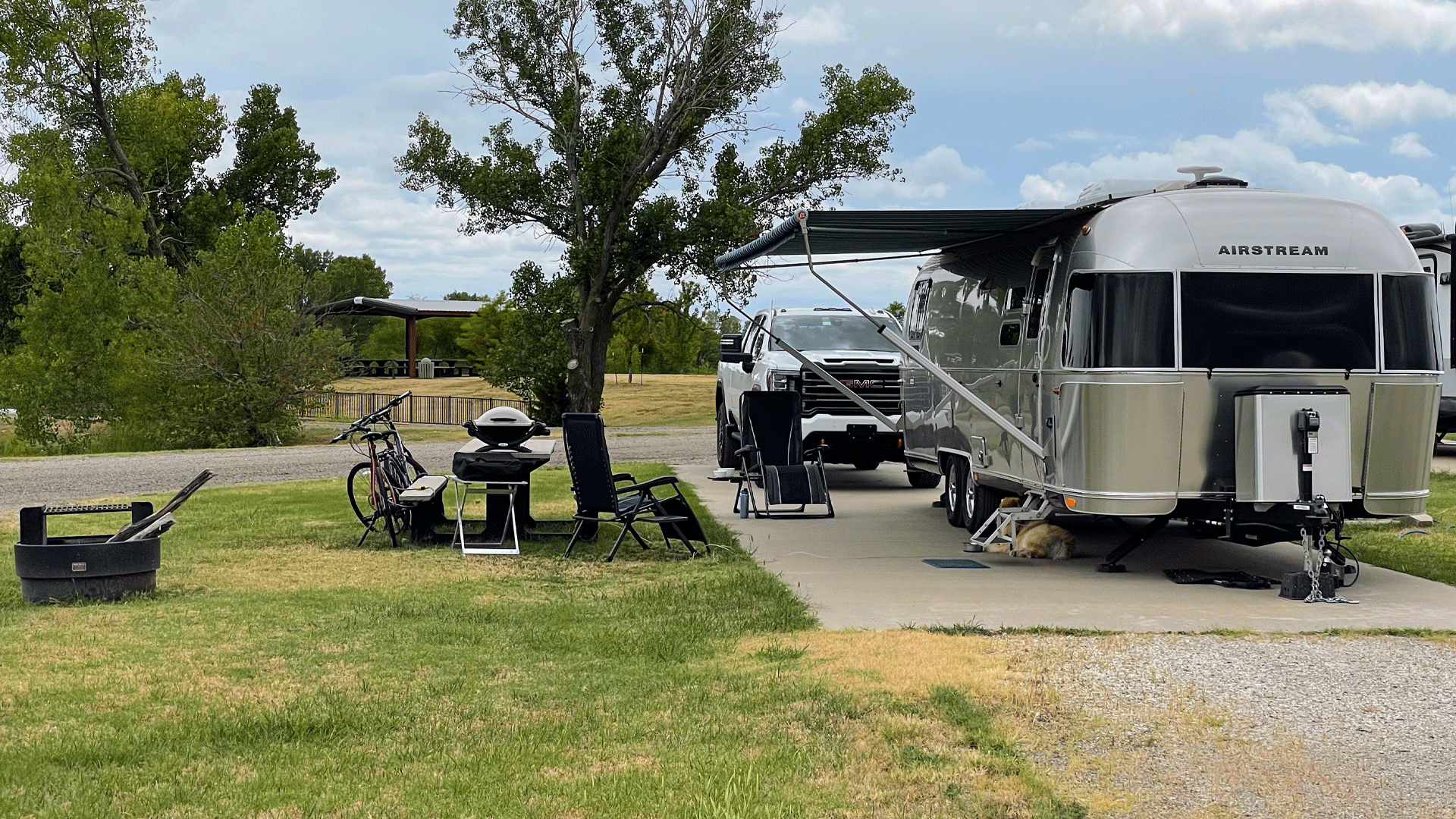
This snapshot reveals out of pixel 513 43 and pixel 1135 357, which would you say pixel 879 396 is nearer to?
pixel 1135 357

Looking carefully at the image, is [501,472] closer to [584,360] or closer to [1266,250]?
[1266,250]

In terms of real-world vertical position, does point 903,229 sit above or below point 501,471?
above

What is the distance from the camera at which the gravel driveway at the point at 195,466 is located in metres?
18.0

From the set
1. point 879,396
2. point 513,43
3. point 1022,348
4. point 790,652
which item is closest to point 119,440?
point 513,43

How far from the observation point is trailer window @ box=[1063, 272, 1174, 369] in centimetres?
913

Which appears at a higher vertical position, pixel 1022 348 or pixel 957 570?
pixel 1022 348

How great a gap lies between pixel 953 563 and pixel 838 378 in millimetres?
6222

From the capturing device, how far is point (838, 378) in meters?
16.5

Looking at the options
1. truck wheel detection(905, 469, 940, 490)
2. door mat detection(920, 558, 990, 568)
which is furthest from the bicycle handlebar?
truck wheel detection(905, 469, 940, 490)

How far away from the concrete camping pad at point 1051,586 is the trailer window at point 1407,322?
57.9 inches

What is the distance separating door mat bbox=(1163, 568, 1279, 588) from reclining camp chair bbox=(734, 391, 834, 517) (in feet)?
14.3

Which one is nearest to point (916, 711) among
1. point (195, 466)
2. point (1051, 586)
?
point (1051, 586)

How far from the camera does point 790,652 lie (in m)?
6.75

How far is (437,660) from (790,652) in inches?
64.6
